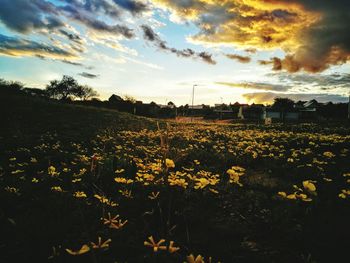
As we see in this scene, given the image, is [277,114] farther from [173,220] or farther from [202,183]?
[173,220]

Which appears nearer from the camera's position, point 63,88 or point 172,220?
point 172,220

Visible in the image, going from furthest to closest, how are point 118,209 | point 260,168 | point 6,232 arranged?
point 260,168, point 118,209, point 6,232

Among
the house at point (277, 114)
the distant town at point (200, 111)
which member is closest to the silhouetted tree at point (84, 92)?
the distant town at point (200, 111)

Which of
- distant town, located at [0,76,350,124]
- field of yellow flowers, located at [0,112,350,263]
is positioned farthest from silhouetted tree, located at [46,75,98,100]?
field of yellow flowers, located at [0,112,350,263]

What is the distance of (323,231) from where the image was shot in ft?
10.9

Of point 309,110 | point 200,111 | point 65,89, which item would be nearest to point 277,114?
point 309,110

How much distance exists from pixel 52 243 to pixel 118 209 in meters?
1.07

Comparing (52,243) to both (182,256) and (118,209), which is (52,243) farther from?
(182,256)

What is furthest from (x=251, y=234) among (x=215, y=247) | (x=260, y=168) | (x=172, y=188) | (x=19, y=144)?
(x=19, y=144)

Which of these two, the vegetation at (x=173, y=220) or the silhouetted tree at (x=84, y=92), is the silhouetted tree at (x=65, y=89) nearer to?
the silhouetted tree at (x=84, y=92)

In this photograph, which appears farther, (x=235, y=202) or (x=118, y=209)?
(x=235, y=202)

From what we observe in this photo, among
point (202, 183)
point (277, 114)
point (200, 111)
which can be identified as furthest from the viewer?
point (200, 111)

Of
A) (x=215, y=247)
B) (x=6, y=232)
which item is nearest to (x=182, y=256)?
(x=215, y=247)

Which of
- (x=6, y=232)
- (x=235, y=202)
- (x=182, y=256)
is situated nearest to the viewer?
(x=182, y=256)
